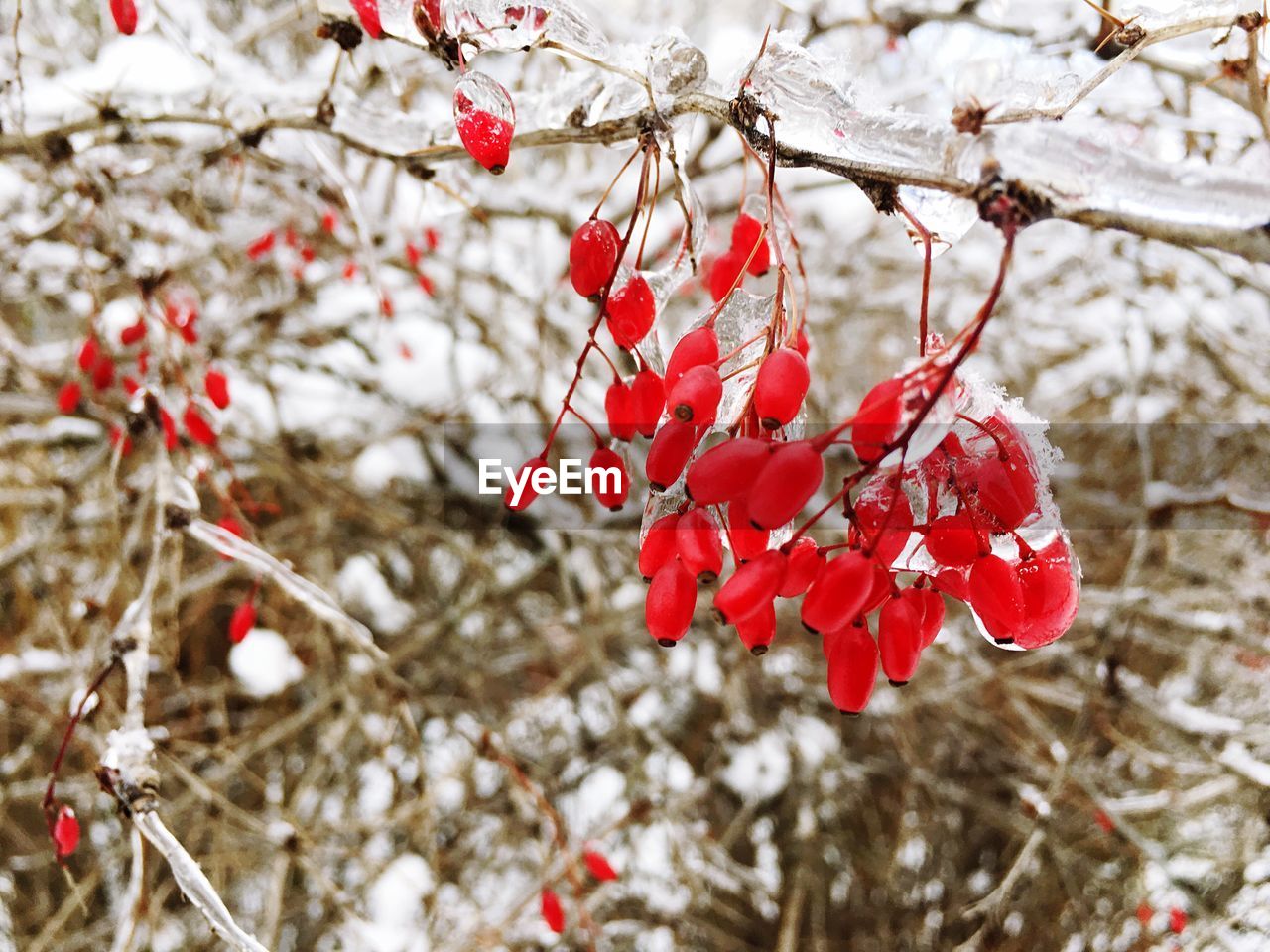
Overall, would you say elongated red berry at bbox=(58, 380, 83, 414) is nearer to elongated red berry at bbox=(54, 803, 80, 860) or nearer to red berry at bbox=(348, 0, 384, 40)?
elongated red berry at bbox=(54, 803, 80, 860)

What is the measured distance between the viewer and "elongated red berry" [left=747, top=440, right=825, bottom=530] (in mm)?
663

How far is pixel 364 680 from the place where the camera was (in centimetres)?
275

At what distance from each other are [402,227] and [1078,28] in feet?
5.85

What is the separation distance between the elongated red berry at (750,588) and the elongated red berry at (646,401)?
0.67ft

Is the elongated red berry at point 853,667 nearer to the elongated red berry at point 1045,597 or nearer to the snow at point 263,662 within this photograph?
the elongated red berry at point 1045,597

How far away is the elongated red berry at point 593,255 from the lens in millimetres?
849

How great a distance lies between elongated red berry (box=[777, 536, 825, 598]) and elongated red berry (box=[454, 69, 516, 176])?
1.55 feet

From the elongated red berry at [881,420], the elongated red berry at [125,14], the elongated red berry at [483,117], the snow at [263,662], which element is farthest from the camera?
the snow at [263,662]

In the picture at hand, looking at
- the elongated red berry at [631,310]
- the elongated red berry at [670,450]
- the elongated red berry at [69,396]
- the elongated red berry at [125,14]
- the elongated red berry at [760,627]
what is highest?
the elongated red berry at [125,14]

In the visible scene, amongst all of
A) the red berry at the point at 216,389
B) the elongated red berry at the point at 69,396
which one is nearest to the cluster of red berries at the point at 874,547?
the red berry at the point at 216,389

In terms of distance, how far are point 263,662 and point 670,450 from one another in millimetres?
2499

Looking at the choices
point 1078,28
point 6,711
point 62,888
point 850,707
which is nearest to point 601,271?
point 850,707

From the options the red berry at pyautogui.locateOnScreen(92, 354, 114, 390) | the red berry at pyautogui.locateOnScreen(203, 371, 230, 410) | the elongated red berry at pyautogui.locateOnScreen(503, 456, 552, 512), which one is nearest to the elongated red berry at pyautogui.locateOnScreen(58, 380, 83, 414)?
the red berry at pyautogui.locateOnScreen(92, 354, 114, 390)

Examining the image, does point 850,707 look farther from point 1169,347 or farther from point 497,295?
point 1169,347
